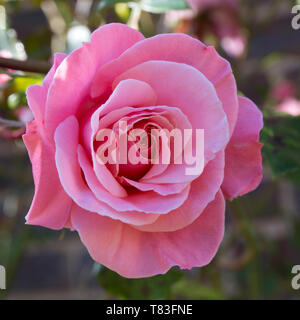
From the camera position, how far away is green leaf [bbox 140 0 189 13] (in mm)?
552

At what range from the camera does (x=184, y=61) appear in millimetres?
422

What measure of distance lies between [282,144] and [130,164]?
0.76 feet

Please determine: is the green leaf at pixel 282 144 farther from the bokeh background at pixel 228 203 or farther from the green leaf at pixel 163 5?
the green leaf at pixel 163 5

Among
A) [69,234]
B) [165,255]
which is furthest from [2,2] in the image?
[165,255]

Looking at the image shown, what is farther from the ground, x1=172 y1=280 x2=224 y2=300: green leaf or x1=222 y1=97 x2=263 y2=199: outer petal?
x1=172 y1=280 x2=224 y2=300: green leaf

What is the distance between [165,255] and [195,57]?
161 mm

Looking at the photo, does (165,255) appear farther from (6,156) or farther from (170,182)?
(6,156)

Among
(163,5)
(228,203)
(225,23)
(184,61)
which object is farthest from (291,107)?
(184,61)

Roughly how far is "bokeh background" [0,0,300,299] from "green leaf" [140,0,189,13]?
0.01 metres

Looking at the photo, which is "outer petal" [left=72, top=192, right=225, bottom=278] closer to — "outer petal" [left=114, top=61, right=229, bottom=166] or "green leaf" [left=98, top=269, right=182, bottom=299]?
"outer petal" [left=114, top=61, right=229, bottom=166]

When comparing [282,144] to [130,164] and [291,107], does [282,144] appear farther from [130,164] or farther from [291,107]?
[291,107]

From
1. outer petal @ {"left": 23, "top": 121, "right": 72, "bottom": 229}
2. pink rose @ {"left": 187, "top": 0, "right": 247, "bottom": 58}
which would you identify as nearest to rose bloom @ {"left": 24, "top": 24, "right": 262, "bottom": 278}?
outer petal @ {"left": 23, "top": 121, "right": 72, "bottom": 229}

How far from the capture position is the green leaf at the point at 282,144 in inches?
21.8

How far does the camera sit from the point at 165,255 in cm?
42
